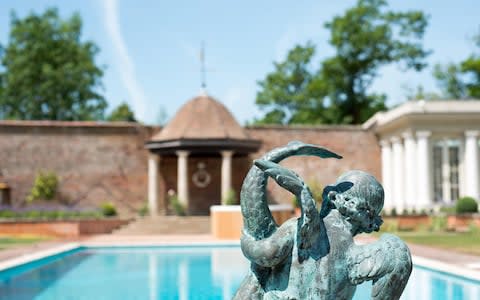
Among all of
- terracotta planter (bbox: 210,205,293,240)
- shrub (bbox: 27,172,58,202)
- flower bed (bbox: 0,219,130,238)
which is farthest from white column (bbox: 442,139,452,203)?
shrub (bbox: 27,172,58,202)

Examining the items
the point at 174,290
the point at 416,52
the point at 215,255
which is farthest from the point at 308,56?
the point at 174,290

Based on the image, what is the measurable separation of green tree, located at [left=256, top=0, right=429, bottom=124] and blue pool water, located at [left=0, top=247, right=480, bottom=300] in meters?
27.6

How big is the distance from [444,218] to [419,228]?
1.02m

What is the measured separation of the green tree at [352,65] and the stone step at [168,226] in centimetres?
1957

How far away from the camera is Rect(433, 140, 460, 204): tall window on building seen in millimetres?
31306

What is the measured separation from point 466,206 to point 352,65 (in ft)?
67.4

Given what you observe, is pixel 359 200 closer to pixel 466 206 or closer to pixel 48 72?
pixel 466 206

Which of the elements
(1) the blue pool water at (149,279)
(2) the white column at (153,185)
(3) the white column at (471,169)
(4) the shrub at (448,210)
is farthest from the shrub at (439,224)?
(2) the white column at (153,185)

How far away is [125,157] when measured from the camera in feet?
94.5

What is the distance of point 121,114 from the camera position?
49.7 m

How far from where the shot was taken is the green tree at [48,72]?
4291 cm

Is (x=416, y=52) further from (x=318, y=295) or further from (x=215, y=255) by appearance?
(x=318, y=295)

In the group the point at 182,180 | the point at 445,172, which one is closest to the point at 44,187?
the point at 182,180

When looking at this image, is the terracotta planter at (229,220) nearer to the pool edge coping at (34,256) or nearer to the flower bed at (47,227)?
the pool edge coping at (34,256)
